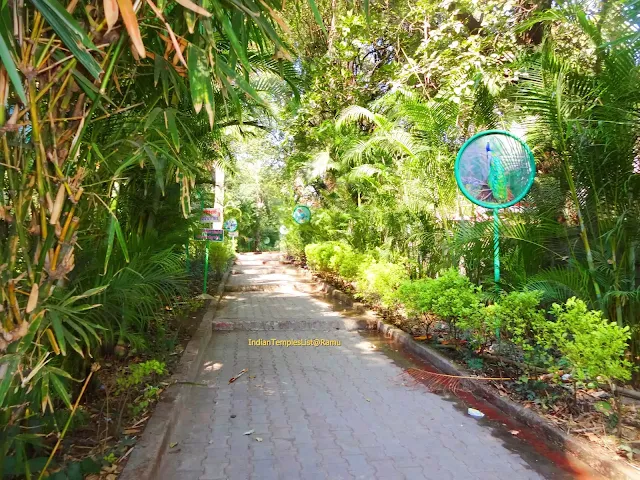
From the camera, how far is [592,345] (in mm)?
3121

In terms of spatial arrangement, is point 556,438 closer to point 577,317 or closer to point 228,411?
point 577,317

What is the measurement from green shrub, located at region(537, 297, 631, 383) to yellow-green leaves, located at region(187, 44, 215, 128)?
2.95 meters

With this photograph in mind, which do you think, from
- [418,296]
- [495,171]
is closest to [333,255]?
[418,296]

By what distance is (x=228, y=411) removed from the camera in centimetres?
405

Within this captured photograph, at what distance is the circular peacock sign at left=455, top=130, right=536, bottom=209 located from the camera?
15.7 ft

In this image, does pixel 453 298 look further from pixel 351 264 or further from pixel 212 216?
pixel 212 216

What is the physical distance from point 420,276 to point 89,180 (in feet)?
20.7

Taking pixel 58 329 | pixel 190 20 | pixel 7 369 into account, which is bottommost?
pixel 7 369

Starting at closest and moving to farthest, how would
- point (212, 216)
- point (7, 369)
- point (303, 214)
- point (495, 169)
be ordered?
point (7, 369), point (495, 169), point (212, 216), point (303, 214)

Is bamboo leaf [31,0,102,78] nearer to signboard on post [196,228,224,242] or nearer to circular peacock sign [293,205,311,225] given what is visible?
signboard on post [196,228,224,242]

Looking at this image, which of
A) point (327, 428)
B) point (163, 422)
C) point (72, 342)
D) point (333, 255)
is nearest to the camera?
point (72, 342)

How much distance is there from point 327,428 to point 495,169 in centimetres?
321

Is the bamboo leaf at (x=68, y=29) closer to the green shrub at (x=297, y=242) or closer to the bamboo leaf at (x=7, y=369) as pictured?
the bamboo leaf at (x=7, y=369)

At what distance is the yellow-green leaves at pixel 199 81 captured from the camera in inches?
65.3
